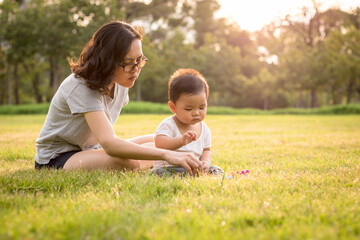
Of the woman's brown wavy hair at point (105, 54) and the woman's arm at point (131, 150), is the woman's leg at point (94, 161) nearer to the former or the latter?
the woman's arm at point (131, 150)

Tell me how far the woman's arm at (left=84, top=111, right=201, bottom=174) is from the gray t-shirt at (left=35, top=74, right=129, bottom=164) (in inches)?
7.4

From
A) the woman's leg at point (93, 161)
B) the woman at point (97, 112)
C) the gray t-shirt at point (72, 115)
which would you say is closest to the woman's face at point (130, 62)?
the woman at point (97, 112)

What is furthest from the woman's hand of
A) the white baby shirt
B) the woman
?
the white baby shirt

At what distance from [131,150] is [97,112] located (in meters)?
0.47

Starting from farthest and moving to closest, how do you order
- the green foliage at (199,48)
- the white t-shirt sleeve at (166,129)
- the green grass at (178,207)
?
the green foliage at (199,48) < the white t-shirt sleeve at (166,129) < the green grass at (178,207)

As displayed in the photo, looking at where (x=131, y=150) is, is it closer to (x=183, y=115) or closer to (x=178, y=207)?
(x=183, y=115)

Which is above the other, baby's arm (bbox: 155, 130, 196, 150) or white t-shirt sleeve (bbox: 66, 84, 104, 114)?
white t-shirt sleeve (bbox: 66, 84, 104, 114)

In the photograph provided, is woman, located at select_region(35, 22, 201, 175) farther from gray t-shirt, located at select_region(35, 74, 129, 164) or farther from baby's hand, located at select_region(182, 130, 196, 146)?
baby's hand, located at select_region(182, 130, 196, 146)

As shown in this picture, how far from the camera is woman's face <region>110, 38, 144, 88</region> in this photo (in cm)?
291

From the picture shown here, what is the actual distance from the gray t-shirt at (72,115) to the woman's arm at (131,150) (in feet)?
0.62

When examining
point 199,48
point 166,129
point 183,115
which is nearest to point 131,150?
point 166,129

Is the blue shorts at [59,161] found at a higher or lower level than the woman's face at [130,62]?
lower

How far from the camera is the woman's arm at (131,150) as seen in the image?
2.66 m

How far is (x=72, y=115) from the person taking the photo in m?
3.05
